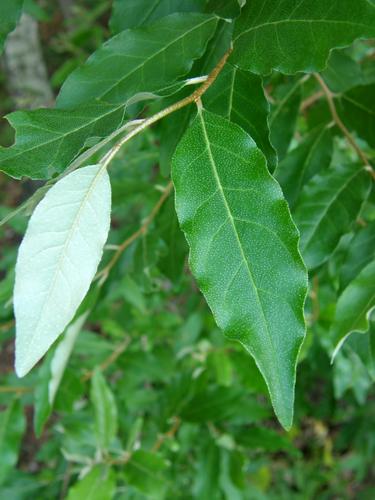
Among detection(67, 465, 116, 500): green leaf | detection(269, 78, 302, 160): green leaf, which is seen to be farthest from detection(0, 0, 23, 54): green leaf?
detection(67, 465, 116, 500): green leaf

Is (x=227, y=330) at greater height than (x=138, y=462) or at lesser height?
greater

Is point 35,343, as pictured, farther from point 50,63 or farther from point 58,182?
point 50,63

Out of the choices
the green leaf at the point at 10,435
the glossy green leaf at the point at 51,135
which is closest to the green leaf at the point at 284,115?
the glossy green leaf at the point at 51,135

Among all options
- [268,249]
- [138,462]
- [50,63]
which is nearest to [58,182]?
[268,249]

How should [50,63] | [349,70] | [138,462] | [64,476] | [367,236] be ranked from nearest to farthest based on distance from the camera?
[367,236]
[349,70]
[138,462]
[64,476]
[50,63]

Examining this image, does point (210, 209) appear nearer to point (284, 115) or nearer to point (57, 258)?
point (57, 258)
